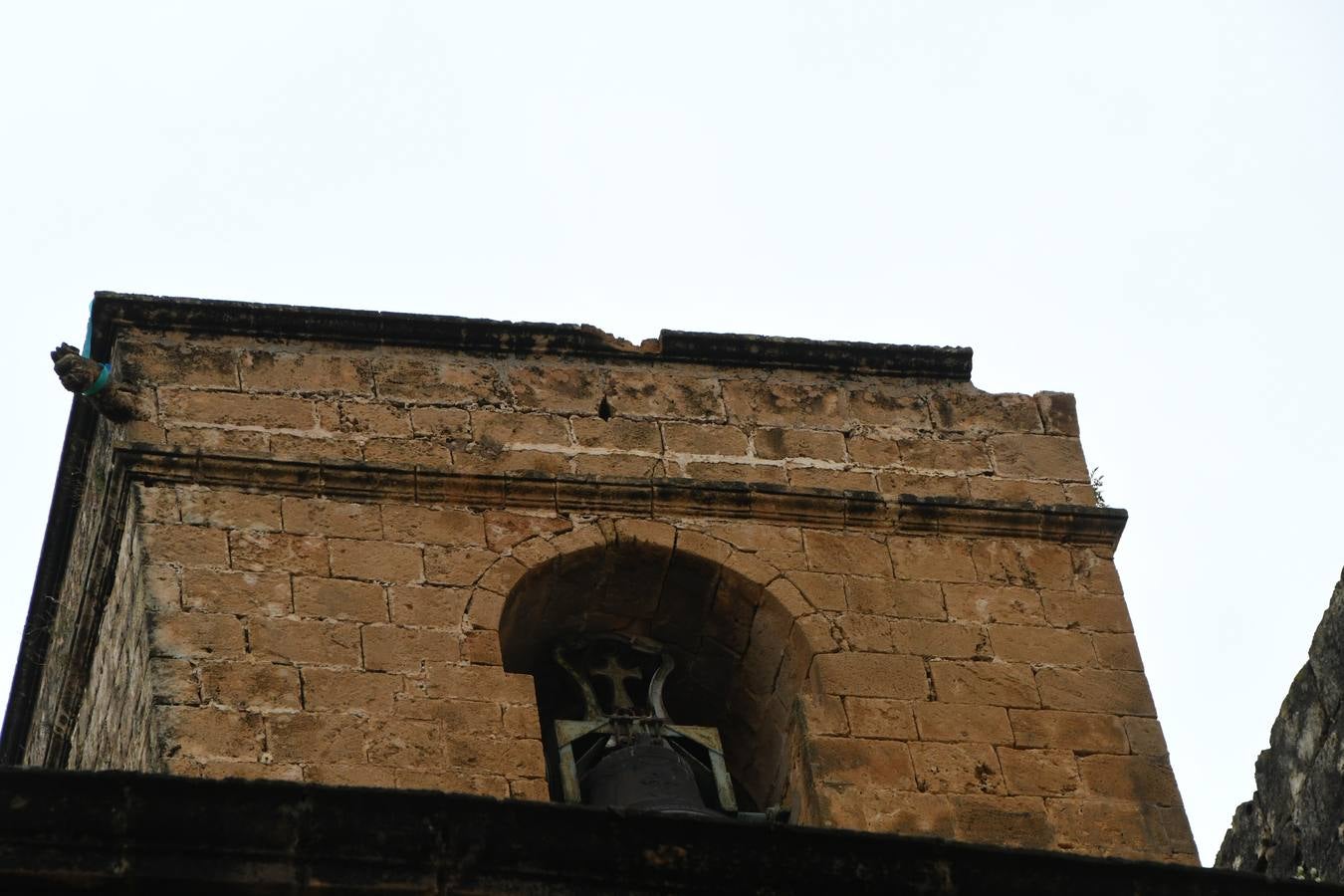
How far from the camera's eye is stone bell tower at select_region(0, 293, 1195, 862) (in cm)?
967

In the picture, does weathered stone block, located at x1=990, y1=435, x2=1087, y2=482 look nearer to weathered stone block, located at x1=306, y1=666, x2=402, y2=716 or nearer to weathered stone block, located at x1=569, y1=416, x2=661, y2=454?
weathered stone block, located at x1=569, y1=416, x2=661, y2=454

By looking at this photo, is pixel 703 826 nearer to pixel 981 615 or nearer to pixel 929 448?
pixel 981 615

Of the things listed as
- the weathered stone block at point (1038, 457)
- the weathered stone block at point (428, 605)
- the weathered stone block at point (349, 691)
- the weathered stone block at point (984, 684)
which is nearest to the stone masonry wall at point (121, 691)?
the weathered stone block at point (349, 691)

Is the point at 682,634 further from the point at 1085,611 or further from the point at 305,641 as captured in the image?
the point at 305,641

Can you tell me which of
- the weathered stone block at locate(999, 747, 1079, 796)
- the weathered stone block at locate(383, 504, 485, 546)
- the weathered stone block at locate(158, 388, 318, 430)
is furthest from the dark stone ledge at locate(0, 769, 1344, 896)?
the weathered stone block at locate(158, 388, 318, 430)

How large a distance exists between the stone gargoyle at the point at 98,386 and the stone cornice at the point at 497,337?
288 millimetres

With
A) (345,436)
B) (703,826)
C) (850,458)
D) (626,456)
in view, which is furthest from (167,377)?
(703,826)

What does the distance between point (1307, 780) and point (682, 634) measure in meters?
2.17

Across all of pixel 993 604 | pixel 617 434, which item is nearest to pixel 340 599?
pixel 617 434

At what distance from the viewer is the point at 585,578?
10539 millimetres

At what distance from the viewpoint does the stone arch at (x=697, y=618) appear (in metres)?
10.4

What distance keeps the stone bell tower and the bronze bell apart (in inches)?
2.5

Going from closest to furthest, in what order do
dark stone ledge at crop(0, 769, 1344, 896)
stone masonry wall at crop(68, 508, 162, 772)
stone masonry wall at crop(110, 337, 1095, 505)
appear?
1. dark stone ledge at crop(0, 769, 1344, 896)
2. stone masonry wall at crop(68, 508, 162, 772)
3. stone masonry wall at crop(110, 337, 1095, 505)

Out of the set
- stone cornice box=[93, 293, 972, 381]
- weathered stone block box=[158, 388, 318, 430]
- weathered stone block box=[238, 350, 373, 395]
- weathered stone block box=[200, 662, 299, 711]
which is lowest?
weathered stone block box=[200, 662, 299, 711]
